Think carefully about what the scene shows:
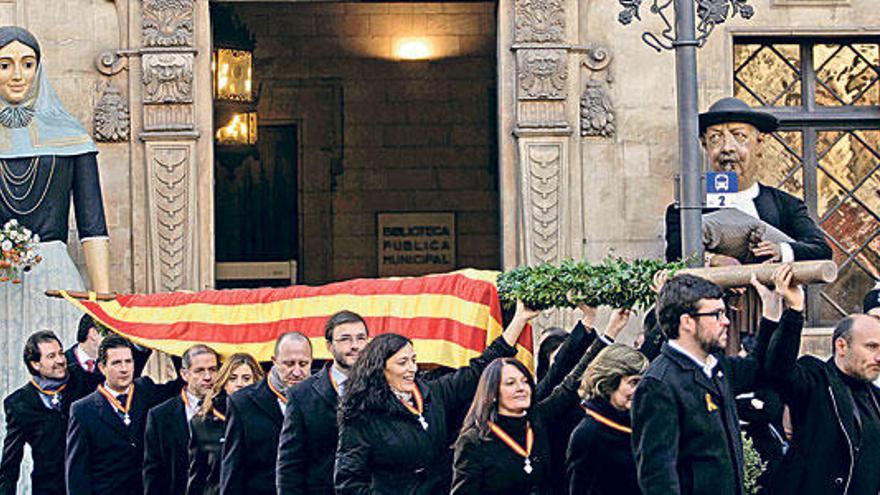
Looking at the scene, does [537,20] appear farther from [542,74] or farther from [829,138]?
[829,138]

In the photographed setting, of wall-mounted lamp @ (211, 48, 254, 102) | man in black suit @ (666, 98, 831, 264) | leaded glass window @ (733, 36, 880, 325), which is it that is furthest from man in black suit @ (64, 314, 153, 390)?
leaded glass window @ (733, 36, 880, 325)

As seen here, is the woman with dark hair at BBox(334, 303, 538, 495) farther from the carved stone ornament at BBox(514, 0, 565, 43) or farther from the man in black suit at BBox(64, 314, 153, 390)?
the carved stone ornament at BBox(514, 0, 565, 43)

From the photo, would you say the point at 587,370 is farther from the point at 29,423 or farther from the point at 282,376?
the point at 29,423

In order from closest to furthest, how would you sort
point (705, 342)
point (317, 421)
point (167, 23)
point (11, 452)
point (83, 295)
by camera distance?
point (705, 342) < point (317, 421) < point (11, 452) < point (83, 295) < point (167, 23)

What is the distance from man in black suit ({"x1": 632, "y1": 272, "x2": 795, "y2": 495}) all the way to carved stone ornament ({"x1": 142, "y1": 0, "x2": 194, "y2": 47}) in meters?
8.16

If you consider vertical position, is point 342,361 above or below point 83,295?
below

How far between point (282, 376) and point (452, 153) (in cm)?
1099

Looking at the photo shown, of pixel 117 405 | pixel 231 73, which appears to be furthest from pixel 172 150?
pixel 117 405

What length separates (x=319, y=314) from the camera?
43.5 feet

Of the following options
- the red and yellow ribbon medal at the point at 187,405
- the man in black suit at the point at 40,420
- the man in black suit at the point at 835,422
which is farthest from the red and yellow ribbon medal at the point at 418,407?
the man in black suit at the point at 40,420

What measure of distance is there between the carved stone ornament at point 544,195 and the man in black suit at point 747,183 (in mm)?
3072

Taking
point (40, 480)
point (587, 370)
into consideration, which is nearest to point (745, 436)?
point (587, 370)

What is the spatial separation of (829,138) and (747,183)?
4210 millimetres

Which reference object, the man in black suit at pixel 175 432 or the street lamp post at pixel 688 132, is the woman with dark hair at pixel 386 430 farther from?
the man in black suit at pixel 175 432
